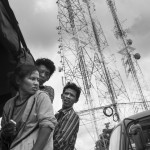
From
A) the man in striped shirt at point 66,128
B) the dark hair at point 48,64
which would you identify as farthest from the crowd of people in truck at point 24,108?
the dark hair at point 48,64

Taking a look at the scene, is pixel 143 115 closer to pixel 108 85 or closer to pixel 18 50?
pixel 18 50

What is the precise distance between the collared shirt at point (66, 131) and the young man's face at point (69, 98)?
172 mm

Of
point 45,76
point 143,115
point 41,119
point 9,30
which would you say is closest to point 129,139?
point 143,115

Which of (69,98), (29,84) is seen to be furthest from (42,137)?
(69,98)

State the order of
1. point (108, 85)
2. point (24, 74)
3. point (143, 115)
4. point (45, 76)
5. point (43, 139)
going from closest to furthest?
1. point (43, 139)
2. point (24, 74)
3. point (45, 76)
4. point (143, 115)
5. point (108, 85)

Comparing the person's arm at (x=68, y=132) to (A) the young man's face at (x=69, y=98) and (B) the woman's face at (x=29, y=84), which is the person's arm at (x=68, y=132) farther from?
(B) the woman's face at (x=29, y=84)

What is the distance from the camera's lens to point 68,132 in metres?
2.08

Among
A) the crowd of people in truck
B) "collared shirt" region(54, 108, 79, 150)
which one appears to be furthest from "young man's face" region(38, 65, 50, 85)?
"collared shirt" region(54, 108, 79, 150)

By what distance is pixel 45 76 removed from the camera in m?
2.48

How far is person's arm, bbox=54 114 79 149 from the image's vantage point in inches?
79.4

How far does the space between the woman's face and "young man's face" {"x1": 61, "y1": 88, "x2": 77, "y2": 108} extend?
2.40 feet

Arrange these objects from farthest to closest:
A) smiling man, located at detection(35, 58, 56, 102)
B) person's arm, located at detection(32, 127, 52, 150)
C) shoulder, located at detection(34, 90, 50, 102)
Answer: smiling man, located at detection(35, 58, 56, 102) < shoulder, located at detection(34, 90, 50, 102) < person's arm, located at detection(32, 127, 52, 150)

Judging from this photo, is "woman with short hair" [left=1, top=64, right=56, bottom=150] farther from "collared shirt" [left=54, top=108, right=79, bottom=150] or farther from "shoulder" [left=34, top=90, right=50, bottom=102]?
"collared shirt" [left=54, top=108, right=79, bottom=150]

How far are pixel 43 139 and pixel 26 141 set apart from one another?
116 millimetres
